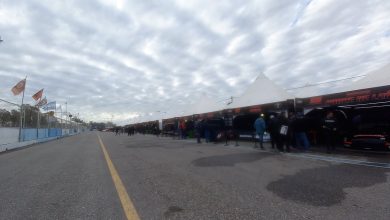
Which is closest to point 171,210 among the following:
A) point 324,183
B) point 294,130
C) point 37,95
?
point 324,183

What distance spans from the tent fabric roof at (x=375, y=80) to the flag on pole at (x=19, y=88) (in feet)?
85.6

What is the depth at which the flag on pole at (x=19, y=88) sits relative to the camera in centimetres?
2664

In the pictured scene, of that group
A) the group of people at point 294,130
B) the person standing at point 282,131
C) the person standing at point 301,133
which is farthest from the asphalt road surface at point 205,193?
the person standing at point 301,133

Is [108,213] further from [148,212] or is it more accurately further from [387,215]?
[387,215]

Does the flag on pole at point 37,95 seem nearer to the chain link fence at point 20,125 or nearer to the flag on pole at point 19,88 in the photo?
the chain link fence at point 20,125

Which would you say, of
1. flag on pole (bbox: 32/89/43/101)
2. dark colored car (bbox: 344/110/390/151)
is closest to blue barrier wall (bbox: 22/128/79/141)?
flag on pole (bbox: 32/89/43/101)

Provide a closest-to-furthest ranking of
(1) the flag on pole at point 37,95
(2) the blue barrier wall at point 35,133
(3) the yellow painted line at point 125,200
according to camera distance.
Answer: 1. (3) the yellow painted line at point 125,200
2. (2) the blue barrier wall at point 35,133
3. (1) the flag on pole at point 37,95

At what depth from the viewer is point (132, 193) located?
18.1 feet

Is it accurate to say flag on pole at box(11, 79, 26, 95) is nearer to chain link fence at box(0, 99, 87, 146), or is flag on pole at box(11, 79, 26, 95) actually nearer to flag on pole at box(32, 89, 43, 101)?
chain link fence at box(0, 99, 87, 146)

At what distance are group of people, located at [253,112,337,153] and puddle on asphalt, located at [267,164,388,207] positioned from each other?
3255 millimetres

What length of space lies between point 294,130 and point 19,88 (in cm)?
2442

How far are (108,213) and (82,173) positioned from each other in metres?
4.20

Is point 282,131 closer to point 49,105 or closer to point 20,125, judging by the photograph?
point 20,125

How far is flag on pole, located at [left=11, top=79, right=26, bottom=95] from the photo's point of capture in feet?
87.4
